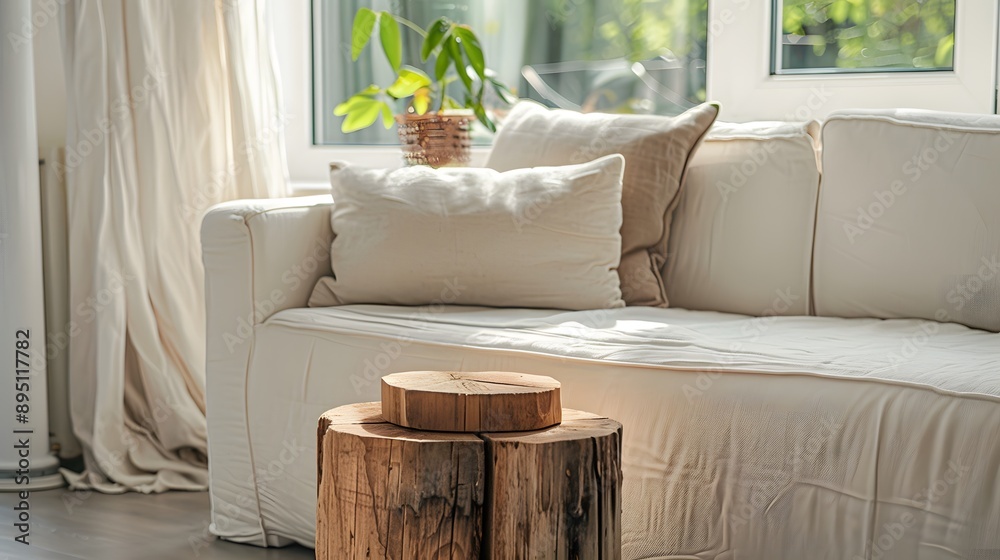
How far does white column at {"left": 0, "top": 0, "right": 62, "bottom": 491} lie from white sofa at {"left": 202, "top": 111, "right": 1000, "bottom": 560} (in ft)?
2.07

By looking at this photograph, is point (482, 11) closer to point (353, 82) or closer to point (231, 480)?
point (353, 82)

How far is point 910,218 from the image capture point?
1880 mm

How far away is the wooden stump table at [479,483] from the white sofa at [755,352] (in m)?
0.18

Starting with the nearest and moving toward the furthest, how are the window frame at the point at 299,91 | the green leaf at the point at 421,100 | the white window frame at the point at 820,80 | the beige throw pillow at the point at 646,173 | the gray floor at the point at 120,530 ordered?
the gray floor at the point at 120,530 → the beige throw pillow at the point at 646,173 → the white window frame at the point at 820,80 → the green leaf at the point at 421,100 → the window frame at the point at 299,91

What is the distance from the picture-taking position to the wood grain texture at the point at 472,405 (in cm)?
132

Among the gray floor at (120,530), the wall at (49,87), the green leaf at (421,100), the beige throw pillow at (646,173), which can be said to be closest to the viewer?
the gray floor at (120,530)

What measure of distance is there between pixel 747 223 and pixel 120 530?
4.66 ft

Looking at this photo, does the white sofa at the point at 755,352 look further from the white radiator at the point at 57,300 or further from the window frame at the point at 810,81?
the white radiator at the point at 57,300

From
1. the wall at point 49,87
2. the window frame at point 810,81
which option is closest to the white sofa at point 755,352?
the window frame at point 810,81

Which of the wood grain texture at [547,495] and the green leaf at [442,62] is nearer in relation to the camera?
→ the wood grain texture at [547,495]

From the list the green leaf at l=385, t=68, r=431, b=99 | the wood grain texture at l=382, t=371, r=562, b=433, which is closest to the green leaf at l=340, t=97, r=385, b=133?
the green leaf at l=385, t=68, r=431, b=99

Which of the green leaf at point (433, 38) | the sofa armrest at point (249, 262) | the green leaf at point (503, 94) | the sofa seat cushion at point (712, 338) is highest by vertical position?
the green leaf at point (433, 38)

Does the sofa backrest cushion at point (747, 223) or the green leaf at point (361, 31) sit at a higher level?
the green leaf at point (361, 31)

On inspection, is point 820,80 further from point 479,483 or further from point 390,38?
point 479,483
